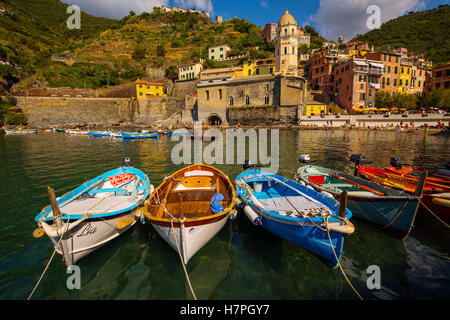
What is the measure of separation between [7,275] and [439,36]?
377 ft

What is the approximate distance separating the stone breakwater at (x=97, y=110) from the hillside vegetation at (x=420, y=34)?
236 ft

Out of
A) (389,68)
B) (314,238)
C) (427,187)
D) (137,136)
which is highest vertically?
(389,68)

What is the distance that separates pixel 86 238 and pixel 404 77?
6092 centimetres

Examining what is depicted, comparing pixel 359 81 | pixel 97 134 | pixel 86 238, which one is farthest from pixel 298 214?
pixel 359 81

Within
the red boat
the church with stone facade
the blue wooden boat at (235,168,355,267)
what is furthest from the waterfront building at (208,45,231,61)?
the blue wooden boat at (235,168,355,267)

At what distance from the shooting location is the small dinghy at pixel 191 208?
4504 mm

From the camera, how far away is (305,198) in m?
6.61

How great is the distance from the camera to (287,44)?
48.0m

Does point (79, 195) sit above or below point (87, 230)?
above

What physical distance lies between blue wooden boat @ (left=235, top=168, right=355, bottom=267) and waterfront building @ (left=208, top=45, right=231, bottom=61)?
70.9 meters

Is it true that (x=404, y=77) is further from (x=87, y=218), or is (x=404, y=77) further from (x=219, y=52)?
(x=87, y=218)
